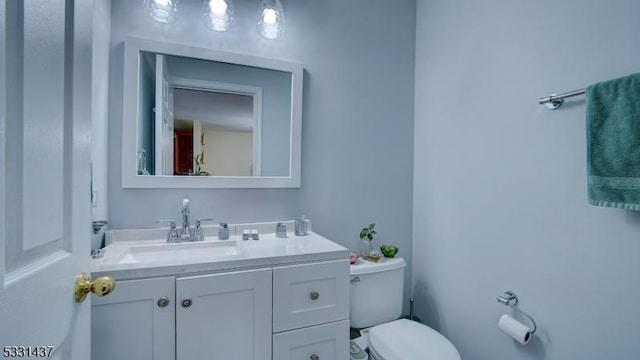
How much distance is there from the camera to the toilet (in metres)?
1.25

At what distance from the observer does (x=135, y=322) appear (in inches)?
37.1

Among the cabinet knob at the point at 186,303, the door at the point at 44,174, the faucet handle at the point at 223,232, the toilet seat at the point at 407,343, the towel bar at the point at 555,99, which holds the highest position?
the towel bar at the point at 555,99

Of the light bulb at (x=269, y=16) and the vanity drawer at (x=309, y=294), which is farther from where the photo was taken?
the light bulb at (x=269, y=16)

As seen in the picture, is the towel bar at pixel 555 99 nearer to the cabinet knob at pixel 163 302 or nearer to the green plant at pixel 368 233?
the green plant at pixel 368 233

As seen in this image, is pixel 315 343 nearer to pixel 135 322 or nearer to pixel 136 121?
pixel 135 322

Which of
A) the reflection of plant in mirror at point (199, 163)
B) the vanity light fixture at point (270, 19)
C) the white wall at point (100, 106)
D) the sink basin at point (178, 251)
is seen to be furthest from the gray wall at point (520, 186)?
the white wall at point (100, 106)

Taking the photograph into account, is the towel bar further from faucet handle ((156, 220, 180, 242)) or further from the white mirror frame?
faucet handle ((156, 220, 180, 242))

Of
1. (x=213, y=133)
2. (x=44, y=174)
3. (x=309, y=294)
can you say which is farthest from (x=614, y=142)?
(x=213, y=133)

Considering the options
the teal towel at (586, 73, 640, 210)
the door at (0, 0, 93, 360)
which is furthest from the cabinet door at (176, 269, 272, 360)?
the teal towel at (586, 73, 640, 210)

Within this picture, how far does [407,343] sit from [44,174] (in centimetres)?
139

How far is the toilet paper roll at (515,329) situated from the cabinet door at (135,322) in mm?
1300

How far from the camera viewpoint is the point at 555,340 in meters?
1.12

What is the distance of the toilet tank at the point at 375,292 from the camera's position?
148cm

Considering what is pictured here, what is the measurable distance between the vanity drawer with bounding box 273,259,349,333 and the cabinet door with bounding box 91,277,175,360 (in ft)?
1.20
